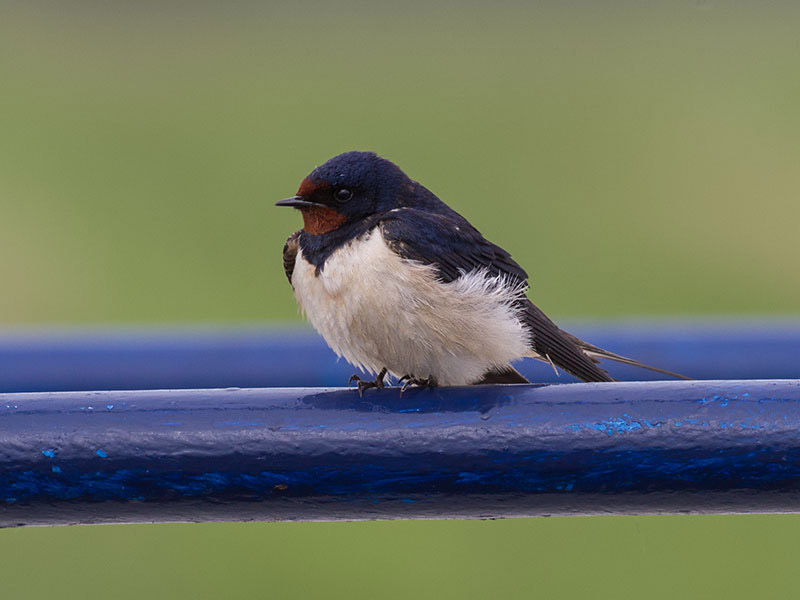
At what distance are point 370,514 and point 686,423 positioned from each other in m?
0.36

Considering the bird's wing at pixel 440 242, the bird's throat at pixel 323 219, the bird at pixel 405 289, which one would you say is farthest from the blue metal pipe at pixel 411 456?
the bird's throat at pixel 323 219

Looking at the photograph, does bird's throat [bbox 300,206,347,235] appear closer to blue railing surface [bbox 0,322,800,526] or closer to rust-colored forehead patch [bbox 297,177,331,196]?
rust-colored forehead patch [bbox 297,177,331,196]

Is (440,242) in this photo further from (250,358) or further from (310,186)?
(250,358)

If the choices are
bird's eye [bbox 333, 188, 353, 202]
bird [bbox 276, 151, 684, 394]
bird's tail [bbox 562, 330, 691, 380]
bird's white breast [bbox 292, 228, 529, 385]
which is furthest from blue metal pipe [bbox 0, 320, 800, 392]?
bird's eye [bbox 333, 188, 353, 202]

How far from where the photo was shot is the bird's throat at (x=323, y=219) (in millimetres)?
2377

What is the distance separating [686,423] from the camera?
1.37 metres

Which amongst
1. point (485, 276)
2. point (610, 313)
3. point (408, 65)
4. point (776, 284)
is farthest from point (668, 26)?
point (485, 276)

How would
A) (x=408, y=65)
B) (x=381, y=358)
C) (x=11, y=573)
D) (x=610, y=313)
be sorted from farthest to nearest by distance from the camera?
1. (x=408, y=65)
2. (x=610, y=313)
3. (x=11, y=573)
4. (x=381, y=358)

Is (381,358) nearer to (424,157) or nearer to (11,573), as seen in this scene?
(11,573)

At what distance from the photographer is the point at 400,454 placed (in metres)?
1.39

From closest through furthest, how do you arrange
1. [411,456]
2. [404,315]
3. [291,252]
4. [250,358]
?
[411,456]
[404,315]
[291,252]
[250,358]

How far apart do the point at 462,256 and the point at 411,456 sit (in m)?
1.03

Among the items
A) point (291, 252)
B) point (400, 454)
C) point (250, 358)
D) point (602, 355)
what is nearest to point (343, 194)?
point (291, 252)

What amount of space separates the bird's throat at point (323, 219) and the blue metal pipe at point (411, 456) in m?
0.97
